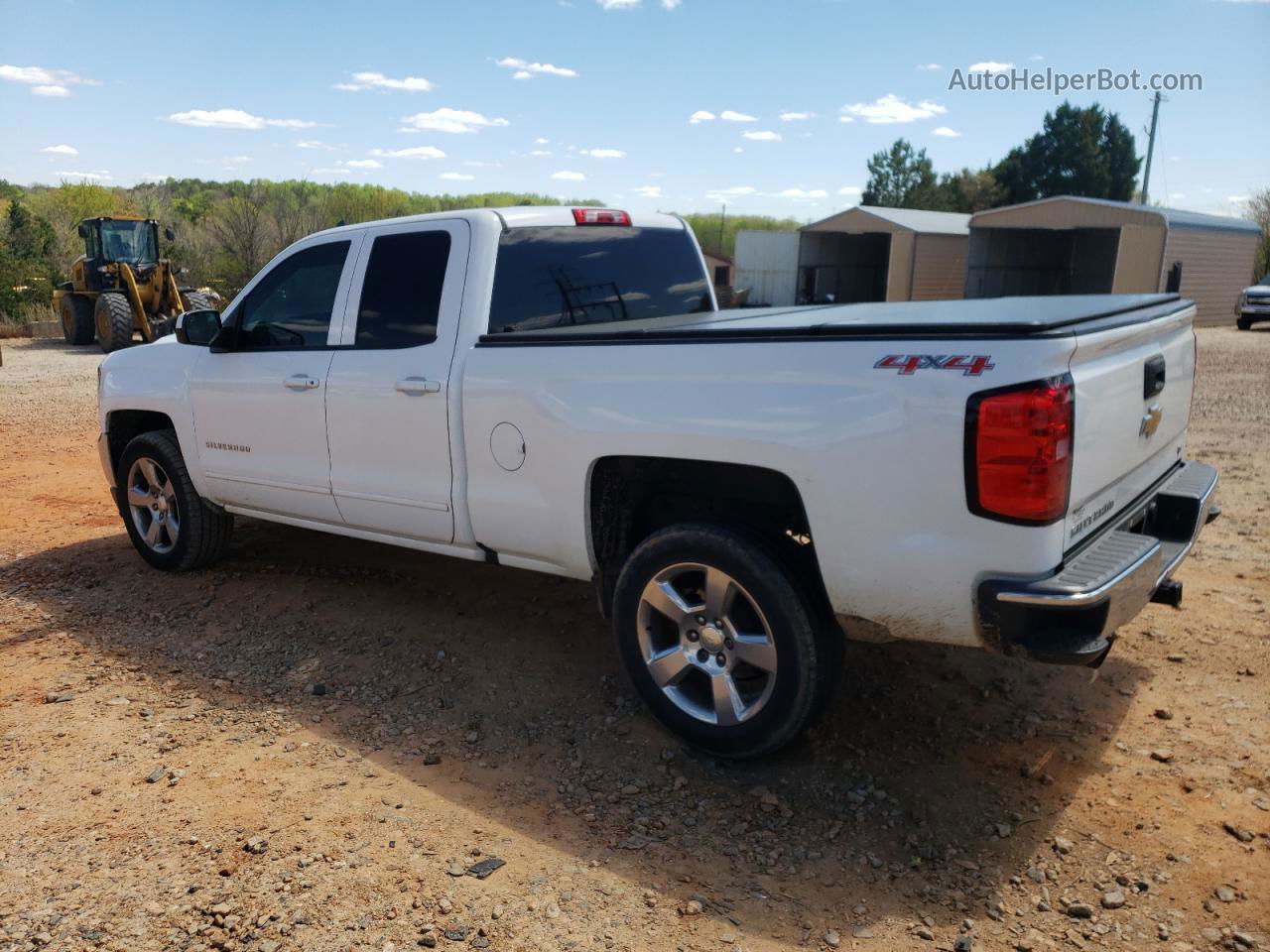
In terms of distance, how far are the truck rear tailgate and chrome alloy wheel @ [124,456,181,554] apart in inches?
198

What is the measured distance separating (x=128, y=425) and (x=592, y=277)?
3.45 meters

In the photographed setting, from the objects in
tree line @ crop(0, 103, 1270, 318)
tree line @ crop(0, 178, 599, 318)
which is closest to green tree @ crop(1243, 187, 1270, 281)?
tree line @ crop(0, 103, 1270, 318)

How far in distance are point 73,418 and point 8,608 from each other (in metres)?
7.59

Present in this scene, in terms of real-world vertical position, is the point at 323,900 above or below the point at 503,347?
below

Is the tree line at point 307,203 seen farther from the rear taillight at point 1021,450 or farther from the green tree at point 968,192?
the rear taillight at point 1021,450

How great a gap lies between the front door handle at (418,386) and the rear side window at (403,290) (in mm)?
192

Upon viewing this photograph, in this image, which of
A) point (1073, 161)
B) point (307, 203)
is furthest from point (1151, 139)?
point (307, 203)

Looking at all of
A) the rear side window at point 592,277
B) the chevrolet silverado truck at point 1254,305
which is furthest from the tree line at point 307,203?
the chevrolet silverado truck at point 1254,305

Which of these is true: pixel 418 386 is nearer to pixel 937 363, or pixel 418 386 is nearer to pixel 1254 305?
pixel 937 363

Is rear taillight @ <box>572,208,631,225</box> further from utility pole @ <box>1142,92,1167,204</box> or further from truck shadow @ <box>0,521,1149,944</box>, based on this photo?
utility pole @ <box>1142,92,1167,204</box>

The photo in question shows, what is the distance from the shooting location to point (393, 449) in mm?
4715

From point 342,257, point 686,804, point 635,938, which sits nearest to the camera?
point 635,938

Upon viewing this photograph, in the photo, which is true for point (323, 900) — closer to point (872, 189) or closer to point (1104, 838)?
point (1104, 838)

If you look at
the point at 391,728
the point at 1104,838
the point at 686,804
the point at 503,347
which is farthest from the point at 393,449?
the point at 1104,838
